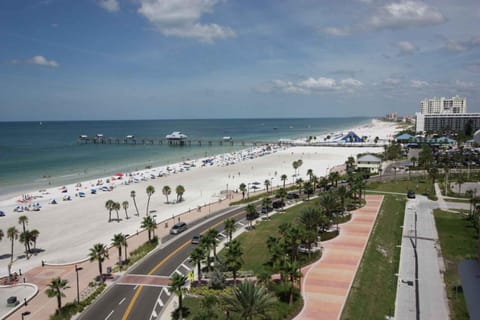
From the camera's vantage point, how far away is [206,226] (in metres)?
49.6

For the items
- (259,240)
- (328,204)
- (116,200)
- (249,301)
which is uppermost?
(328,204)

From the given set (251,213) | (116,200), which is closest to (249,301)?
(251,213)

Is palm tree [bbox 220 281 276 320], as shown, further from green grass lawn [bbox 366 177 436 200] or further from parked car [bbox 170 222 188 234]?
green grass lawn [bbox 366 177 436 200]

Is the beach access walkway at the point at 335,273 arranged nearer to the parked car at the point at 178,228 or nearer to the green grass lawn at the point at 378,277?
the green grass lawn at the point at 378,277

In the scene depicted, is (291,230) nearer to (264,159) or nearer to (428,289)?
(428,289)

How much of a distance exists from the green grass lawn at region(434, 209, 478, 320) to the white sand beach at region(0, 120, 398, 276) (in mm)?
36930

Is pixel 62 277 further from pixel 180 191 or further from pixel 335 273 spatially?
pixel 180 191

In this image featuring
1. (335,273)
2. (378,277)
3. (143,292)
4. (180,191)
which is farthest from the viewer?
(180,191)

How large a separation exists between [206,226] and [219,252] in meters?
9.86

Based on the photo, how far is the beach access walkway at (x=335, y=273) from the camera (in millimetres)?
26938

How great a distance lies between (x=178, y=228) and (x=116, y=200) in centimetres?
2551

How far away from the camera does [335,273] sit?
33031 millimetres

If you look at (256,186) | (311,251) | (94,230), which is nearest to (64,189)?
(94,230)

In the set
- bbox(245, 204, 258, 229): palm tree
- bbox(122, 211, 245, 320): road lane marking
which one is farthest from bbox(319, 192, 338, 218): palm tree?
bbox(122, 211, 245, 320): road lane marking
